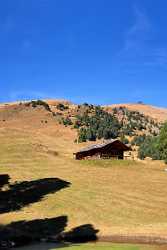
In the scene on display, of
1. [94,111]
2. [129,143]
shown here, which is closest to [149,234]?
[129,143]

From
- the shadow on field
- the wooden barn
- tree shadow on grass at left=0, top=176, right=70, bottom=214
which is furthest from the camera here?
the wooden barn

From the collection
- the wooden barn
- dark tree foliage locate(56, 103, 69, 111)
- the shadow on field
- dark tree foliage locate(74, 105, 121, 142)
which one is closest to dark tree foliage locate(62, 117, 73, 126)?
dark tree foliage locate(74, 105, 121, 142)

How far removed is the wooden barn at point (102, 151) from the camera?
94625 mm

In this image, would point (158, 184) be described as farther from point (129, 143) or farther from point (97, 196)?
point (129, 143)

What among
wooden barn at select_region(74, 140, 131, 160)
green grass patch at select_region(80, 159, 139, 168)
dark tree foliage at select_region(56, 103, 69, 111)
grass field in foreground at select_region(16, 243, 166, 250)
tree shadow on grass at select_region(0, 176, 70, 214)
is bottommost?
grass field in foreground at select_region(16, 243, 166, 250)

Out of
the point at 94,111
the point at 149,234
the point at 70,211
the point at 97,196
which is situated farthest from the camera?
the point at 94,111

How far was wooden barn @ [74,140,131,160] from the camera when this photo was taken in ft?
310

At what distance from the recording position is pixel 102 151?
9531 centimetres

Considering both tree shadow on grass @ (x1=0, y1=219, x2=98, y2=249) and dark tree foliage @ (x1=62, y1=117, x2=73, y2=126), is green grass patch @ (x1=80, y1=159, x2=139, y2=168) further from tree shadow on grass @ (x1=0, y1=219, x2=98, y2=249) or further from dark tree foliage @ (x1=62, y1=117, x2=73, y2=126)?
dark tree foliage @ (x1=62, y1=117, x2=73, y2=126)

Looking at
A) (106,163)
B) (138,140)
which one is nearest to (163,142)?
(106,163)

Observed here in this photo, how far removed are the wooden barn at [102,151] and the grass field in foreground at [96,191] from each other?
6.99 meters

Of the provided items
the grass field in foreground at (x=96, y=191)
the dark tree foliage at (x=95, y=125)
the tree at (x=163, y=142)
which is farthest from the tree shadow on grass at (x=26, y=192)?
the dark tree foliage at (x=95, y=125)

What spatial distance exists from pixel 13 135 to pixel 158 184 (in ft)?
158

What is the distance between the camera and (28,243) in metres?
42.6
